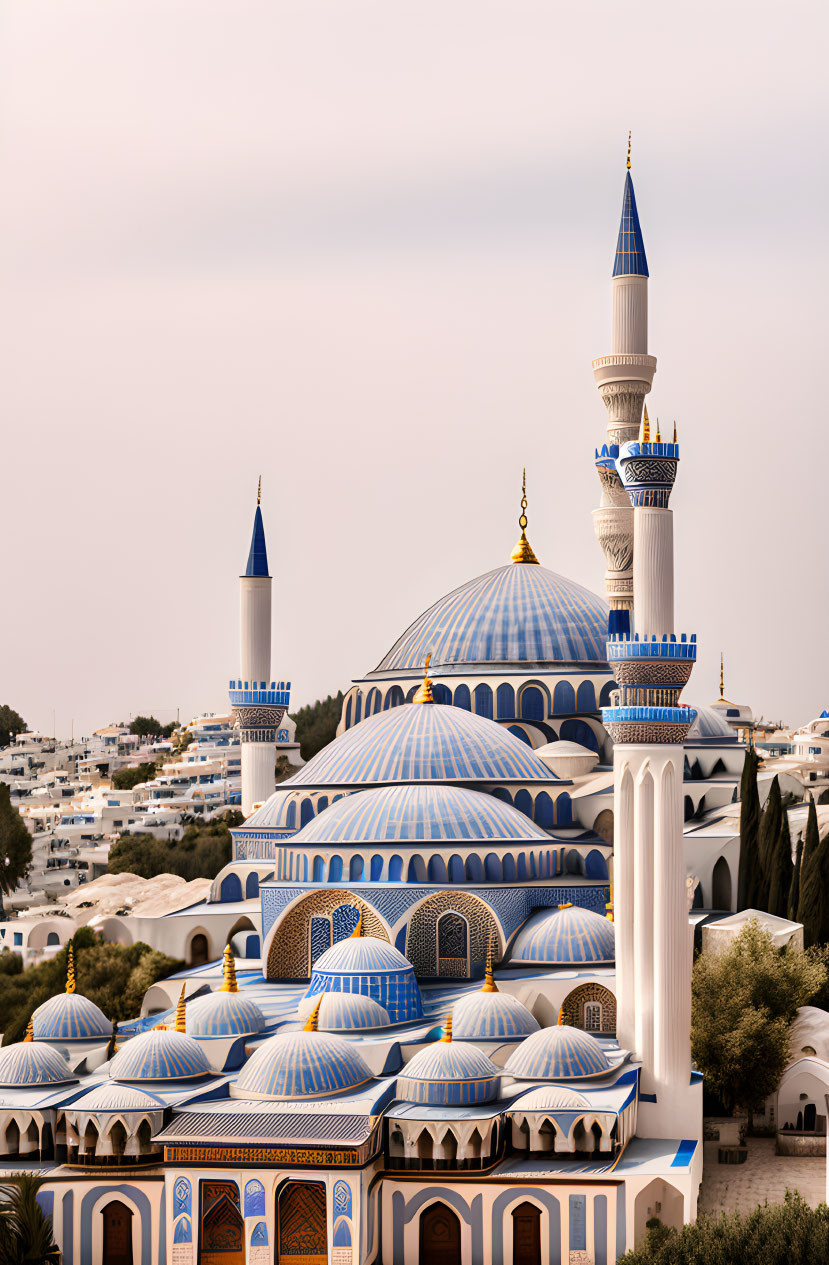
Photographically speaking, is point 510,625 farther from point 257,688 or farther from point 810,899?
point 810,899

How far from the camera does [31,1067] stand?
21.2m

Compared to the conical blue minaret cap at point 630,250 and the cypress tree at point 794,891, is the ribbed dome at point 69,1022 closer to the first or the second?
the cypress tree at point 794,891

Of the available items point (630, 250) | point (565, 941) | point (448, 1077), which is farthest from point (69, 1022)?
point (630, 250)

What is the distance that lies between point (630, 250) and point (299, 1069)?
16.4m

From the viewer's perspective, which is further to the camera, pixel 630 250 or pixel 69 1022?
pixel 630 250

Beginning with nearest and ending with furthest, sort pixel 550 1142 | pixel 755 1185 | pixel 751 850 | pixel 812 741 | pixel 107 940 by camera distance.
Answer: pixel 550 1142
pixel 755 1185
pixel 751 850
pixel 107 940
pixel 812 741

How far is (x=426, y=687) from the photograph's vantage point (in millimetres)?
29844

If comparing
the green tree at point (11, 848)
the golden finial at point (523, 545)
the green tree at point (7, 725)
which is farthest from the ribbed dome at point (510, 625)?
the green tree at point (7, 725)

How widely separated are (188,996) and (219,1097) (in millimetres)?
5320

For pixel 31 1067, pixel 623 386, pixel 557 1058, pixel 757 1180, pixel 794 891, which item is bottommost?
pixel 757 1180

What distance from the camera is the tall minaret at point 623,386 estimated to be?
29844mm

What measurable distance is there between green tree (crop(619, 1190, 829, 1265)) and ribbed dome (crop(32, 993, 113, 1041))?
9161mm

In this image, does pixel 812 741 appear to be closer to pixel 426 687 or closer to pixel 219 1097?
pixel 426 687

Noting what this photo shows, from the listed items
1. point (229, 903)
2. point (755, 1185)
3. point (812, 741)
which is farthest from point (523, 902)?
point (812, 741)
